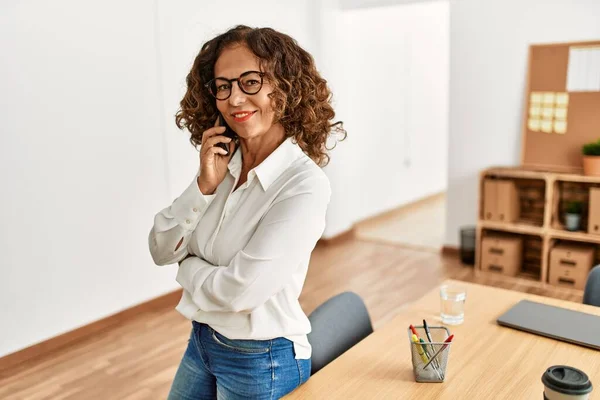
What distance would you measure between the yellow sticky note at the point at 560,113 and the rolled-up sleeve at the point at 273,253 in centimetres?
356

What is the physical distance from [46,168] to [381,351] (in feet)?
8.48

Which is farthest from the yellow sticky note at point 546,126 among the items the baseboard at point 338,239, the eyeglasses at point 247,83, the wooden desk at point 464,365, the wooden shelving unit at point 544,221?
the eyeglasses at point 247,83

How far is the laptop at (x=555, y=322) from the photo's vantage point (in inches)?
63.7

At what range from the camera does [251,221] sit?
1402 mm

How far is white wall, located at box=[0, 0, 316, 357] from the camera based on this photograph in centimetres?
326

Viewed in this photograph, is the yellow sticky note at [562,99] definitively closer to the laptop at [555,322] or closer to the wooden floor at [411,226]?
the wooden floor at [411,226]

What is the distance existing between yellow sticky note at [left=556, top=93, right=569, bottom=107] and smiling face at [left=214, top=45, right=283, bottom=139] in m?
3.53

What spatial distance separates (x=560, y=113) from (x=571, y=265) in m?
1.15

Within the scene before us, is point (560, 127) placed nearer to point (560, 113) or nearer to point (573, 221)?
point (560, 113)

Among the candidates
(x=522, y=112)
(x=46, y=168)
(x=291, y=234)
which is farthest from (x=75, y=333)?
(x=522, y=112)

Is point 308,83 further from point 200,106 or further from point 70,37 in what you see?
point 70,37

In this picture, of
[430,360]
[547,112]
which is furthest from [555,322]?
[547,112]

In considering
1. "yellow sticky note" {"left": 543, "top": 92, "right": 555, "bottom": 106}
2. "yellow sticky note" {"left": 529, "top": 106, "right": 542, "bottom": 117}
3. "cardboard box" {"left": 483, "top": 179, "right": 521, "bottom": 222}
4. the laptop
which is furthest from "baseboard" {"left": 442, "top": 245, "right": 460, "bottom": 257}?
the laptop

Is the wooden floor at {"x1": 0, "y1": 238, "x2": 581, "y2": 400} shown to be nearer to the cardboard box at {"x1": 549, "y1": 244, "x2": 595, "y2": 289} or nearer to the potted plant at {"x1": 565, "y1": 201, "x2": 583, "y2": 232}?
the cardboard box at {"x1": 549, "y1": 244, "x2": 595, "y2": 289}
